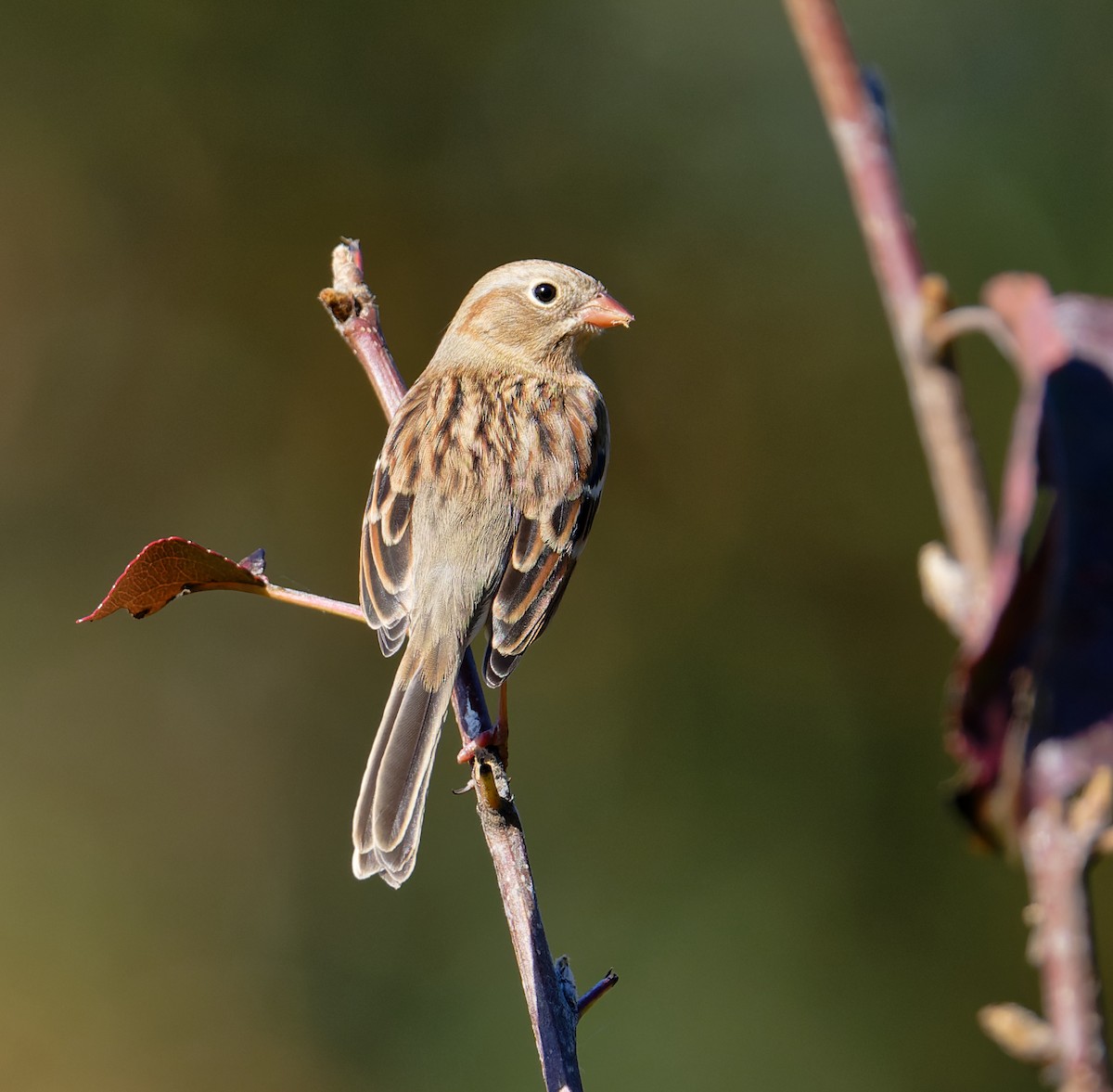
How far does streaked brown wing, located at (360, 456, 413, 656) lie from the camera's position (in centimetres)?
332

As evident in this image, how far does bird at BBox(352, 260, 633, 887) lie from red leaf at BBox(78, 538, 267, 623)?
587 millimetres

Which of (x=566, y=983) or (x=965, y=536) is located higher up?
(x=566, y=983)

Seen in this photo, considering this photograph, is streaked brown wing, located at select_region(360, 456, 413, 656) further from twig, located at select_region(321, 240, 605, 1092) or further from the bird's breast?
twig, located at select_region(321, 240, 605, 1092)

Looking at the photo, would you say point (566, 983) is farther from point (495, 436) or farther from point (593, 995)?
point (495, 436)

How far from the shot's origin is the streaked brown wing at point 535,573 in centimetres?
332

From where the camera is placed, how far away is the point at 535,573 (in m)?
3.52

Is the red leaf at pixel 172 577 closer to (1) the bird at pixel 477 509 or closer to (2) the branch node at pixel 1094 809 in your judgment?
(1) the bird at pixel 477 509

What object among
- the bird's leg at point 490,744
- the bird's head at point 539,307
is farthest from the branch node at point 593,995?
the bird's head at point 539,307

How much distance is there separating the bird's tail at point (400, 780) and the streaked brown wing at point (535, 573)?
0.19 m

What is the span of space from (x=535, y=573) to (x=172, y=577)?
1183 mm

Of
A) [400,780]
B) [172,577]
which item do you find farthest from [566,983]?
[172,577]

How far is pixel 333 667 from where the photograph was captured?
21.1ft

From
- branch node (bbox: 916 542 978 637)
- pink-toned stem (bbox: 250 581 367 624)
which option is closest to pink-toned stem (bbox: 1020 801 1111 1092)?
branch node (bbox: 916 542 978 637)

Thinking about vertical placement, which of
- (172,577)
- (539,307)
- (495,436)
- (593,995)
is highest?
(539,307)
